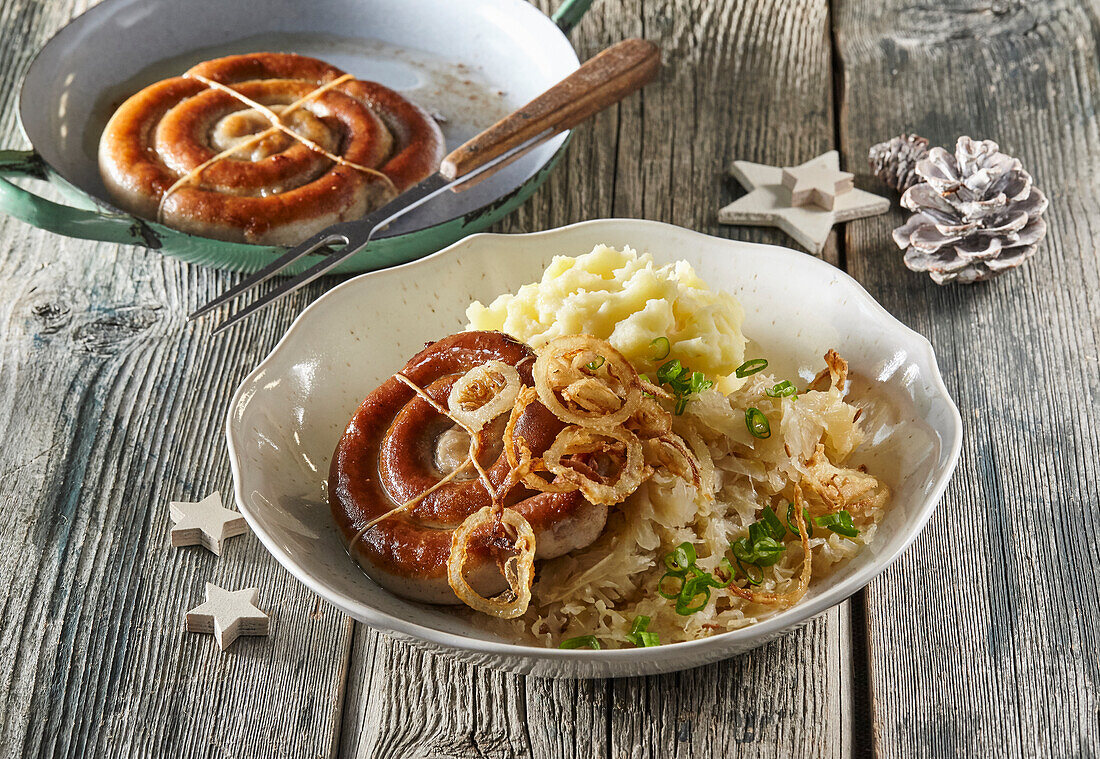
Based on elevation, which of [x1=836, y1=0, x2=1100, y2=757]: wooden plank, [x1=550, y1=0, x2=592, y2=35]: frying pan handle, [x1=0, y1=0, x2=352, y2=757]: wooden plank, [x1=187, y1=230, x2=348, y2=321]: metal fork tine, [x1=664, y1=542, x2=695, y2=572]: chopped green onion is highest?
[x1=550, y1=0, x2=592, y2=35]: frying pan handle

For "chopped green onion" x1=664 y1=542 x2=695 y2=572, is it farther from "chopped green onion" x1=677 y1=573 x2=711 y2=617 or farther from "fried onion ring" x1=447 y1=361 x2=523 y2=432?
"fried onion ring" x1=447 y1=361 x2=523 y2=432

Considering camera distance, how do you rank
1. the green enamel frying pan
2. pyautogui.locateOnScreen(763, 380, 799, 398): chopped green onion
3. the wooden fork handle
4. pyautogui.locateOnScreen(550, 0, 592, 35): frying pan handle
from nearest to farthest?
pyautogui.locateOnScreen(763, 380, 799, 398): chopped green onion
the wooden fork handle
the green enamel frying pan
pyautogui.locateOnScreen(550, 0, 592, 35): frying pan handle

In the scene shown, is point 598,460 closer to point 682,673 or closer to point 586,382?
point 586,382

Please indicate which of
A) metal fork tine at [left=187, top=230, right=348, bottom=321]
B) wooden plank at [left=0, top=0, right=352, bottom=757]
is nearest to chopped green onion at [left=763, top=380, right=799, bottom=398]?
wooden plank at [left=0, top=0, right=352, bottom=757]

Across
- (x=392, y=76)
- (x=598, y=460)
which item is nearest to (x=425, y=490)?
(x=598, y=460)

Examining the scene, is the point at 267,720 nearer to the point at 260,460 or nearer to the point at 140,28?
the point at 260,460

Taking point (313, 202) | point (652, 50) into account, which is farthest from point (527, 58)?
point (313, 202)
